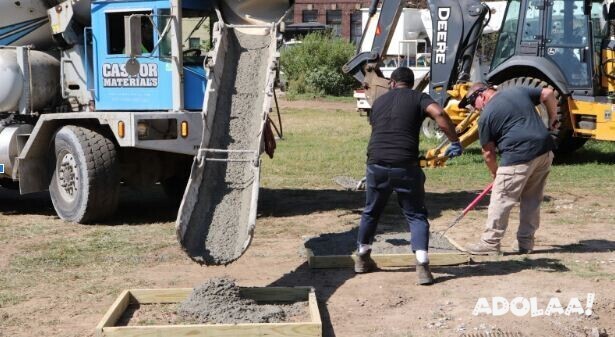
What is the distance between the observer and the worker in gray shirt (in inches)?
318

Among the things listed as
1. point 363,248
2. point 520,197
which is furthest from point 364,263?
point 520,197

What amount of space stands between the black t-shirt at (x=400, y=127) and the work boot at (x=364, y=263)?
2.94 feet

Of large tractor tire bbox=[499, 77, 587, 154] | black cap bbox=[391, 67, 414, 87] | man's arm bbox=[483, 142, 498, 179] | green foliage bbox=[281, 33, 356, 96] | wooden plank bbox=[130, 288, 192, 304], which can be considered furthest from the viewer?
green foliage bbox=[281, 33, 356, 96]

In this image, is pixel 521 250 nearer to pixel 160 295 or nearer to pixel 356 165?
pixel 160 295

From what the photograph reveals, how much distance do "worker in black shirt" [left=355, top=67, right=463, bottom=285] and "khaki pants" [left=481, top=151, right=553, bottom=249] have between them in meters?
0.97

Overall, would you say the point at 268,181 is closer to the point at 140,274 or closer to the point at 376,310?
the point at 140,274

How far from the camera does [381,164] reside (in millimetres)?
7488

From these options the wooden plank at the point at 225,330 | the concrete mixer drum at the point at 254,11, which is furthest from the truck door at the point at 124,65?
the wooden plank at the point at 225,330

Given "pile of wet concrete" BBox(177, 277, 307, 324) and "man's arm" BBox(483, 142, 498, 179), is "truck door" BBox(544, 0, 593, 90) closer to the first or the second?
"man's arm" BBox(483, 142, 498, 179)

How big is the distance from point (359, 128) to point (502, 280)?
16.1 metres

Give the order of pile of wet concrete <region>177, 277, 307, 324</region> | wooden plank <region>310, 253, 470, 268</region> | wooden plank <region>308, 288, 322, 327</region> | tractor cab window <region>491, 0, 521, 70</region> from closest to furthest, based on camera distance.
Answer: wooden plank <region>308, 288, 322, 327</region> → pile of wet concrete <region>177, 277, 307, 324</region> → wooden plank <region>310, 253, 470, 268</region> → tractor cab window <region>491, 0, 521, 70</region>

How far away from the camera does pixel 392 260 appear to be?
807cm

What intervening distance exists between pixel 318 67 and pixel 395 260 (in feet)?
105
